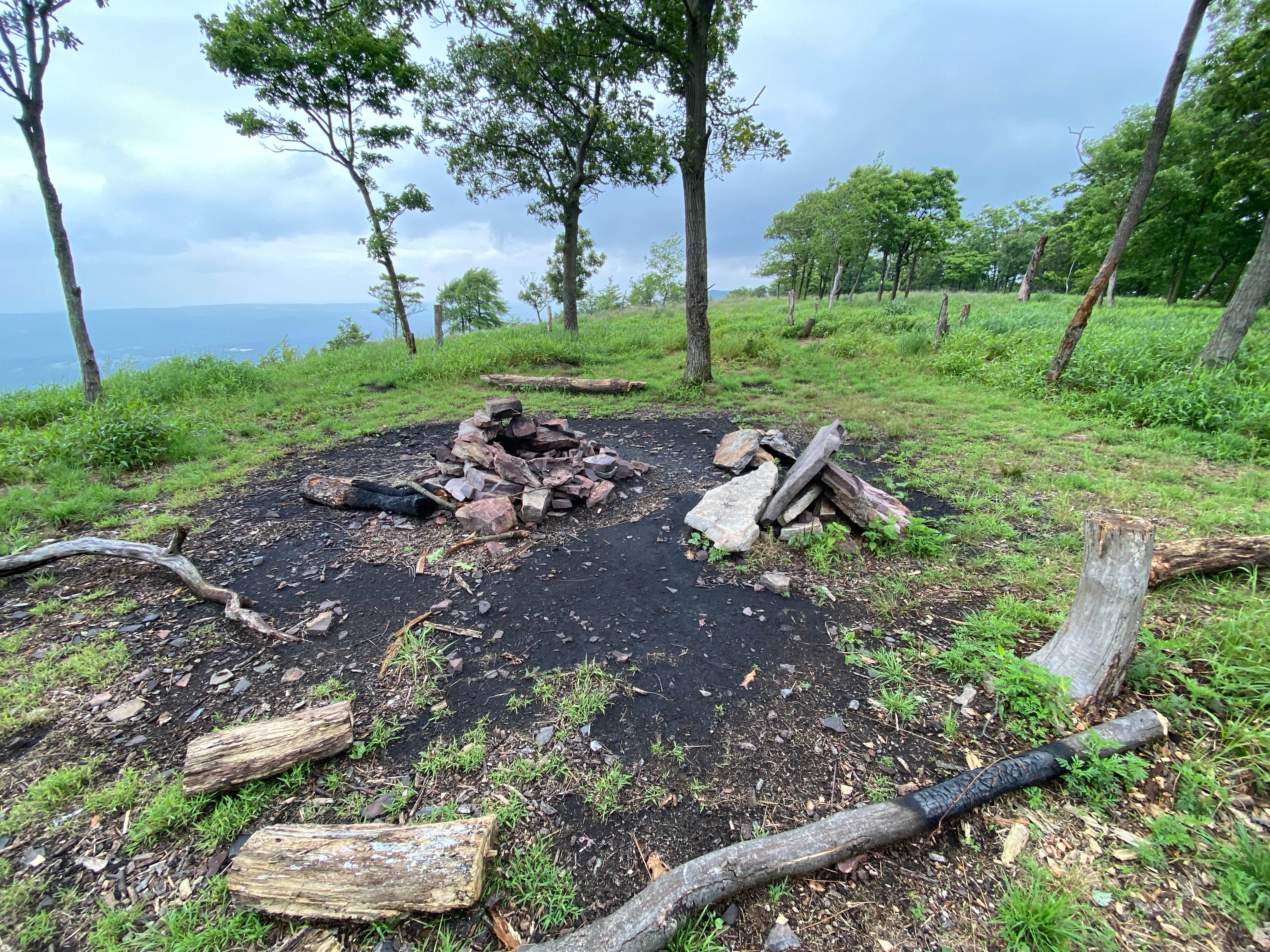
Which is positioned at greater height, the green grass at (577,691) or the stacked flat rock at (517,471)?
the stacked flat rock at (517,471)

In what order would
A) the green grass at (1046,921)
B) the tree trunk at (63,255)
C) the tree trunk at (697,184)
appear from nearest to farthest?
the green grass at (1046,921), the tree trunk at (63,255), the tree trunk at (697,184)

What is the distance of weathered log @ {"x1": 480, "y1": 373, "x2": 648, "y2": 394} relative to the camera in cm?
902

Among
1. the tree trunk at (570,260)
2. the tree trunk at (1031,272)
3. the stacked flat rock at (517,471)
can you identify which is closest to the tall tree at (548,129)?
the tree trunk at (570,260)

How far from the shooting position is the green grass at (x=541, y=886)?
147 centimetres

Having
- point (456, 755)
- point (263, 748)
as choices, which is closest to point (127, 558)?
point (263, 748)

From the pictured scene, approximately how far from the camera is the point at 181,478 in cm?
495

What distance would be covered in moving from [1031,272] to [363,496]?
85.6ft

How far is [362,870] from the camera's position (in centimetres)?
149

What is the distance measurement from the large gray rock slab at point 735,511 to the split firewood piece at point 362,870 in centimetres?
243

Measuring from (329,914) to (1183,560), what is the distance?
457cm

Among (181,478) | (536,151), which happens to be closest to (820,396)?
(181,478)

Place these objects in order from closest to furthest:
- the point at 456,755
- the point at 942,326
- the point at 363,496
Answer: the point at 456,755, the point at 363,496, the point at 942,326

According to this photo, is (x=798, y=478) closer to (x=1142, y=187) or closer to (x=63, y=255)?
(x=1142, y=187)

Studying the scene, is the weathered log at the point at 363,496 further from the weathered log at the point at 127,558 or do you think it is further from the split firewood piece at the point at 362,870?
the split firewood piece at the point at 362,870
